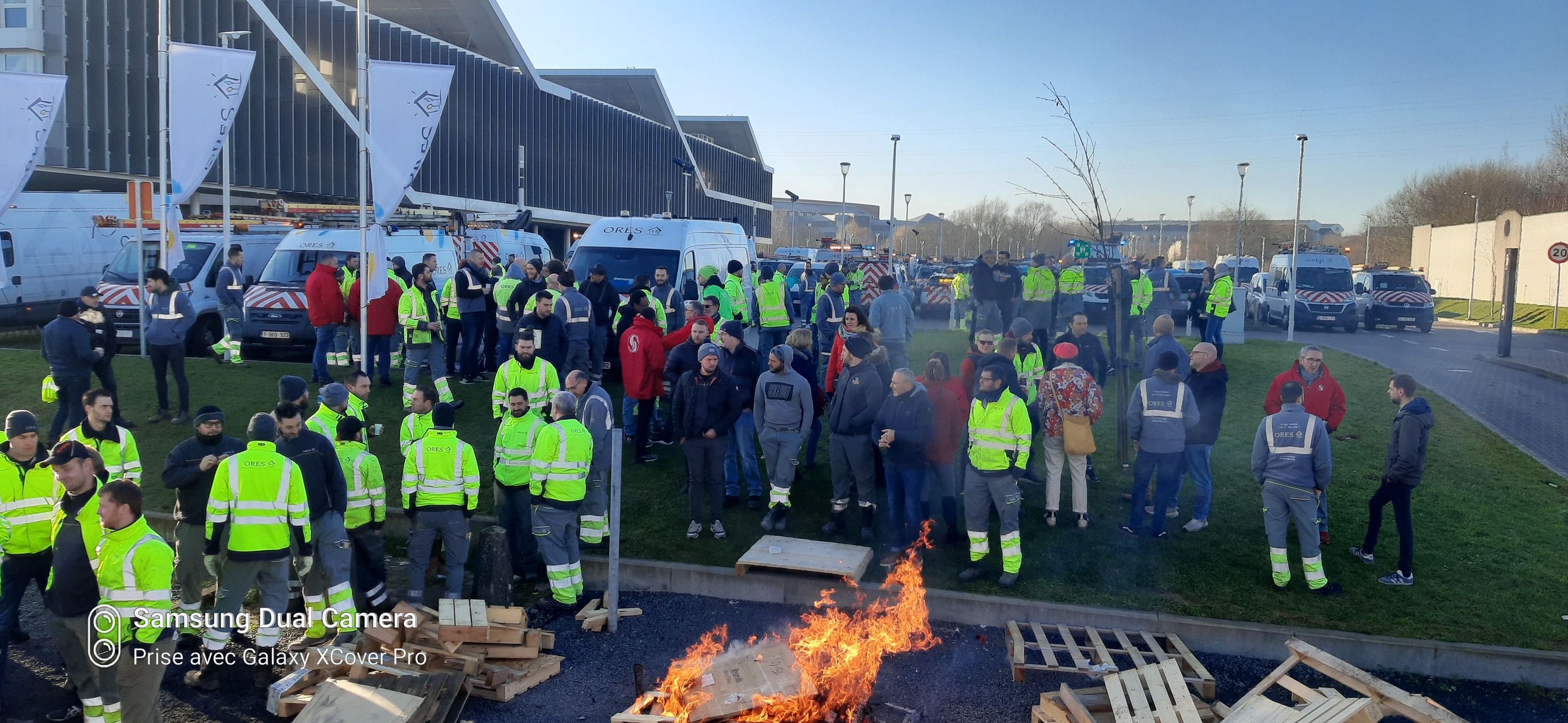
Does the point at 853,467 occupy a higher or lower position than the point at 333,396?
lower

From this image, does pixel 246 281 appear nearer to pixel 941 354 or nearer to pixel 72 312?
pixel 72 312

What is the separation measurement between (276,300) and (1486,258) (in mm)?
52887

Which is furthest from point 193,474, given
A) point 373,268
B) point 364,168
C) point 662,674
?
point 364,168

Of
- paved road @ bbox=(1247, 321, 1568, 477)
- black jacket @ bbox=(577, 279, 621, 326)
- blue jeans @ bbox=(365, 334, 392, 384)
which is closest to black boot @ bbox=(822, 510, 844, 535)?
black jacket @ bbox=(577, 279, 621, 326)

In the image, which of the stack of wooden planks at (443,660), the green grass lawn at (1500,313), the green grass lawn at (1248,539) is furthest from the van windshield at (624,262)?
the green grass lawn at (1500,313)

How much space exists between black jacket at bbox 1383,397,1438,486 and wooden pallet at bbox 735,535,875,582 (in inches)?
175

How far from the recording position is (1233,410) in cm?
1434

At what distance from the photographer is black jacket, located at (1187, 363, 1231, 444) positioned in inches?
358

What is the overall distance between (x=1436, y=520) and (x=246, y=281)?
1833cm

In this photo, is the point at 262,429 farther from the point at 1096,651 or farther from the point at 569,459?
the point at 1096,651

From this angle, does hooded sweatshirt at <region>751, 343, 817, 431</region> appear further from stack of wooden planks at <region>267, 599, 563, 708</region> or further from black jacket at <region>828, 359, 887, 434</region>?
stack of wooden planks at <region>267, 599, 563, 708</region>

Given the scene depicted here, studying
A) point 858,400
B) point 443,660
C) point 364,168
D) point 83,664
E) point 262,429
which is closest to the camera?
point 83,664

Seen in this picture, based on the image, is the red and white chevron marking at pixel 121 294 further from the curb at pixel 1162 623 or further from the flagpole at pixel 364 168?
the curb at pixel 1162 623

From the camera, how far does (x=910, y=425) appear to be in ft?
28.1
